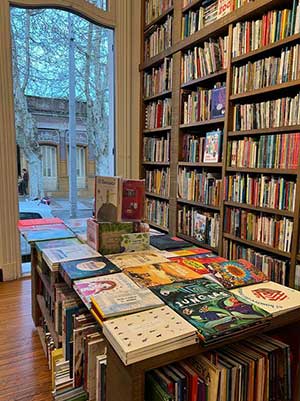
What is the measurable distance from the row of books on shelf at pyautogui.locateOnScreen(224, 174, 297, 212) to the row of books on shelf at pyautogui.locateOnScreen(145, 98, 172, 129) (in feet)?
3.56

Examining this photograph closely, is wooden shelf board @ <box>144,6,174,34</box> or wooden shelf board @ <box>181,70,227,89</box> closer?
wooden shelf board @ <box>181,70,227,89</box>

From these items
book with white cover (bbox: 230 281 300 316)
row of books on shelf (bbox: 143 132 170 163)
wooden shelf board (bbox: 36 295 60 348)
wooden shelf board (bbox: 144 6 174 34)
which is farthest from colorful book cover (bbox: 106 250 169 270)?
wooden shelf board (bbox: 144 6 174 34)

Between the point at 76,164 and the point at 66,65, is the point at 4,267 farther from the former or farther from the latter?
the point at 66,65

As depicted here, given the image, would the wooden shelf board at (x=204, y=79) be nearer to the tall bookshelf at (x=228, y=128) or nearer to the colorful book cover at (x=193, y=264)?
the tall bookshelf at (x=228, y=128)

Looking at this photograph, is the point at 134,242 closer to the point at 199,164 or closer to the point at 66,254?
the point at 66,254

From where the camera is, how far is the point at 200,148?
8.64ft

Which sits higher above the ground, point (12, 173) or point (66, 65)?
point (66, 65)

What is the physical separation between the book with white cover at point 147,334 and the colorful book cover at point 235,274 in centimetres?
35

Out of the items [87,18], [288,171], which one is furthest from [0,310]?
[87,18]

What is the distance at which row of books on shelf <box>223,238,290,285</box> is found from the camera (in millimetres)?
1932

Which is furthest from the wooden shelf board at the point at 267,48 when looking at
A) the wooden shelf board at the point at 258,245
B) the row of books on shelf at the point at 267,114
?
the wooden shelf board at the point at 258,245

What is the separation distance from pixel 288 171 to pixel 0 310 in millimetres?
2409

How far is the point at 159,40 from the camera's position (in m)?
3.16

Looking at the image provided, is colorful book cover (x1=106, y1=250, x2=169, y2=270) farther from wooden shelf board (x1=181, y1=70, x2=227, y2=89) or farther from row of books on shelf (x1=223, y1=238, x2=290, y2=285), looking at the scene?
wooden shelf board (x1=181, y1=70, x2=227, y2=89)
